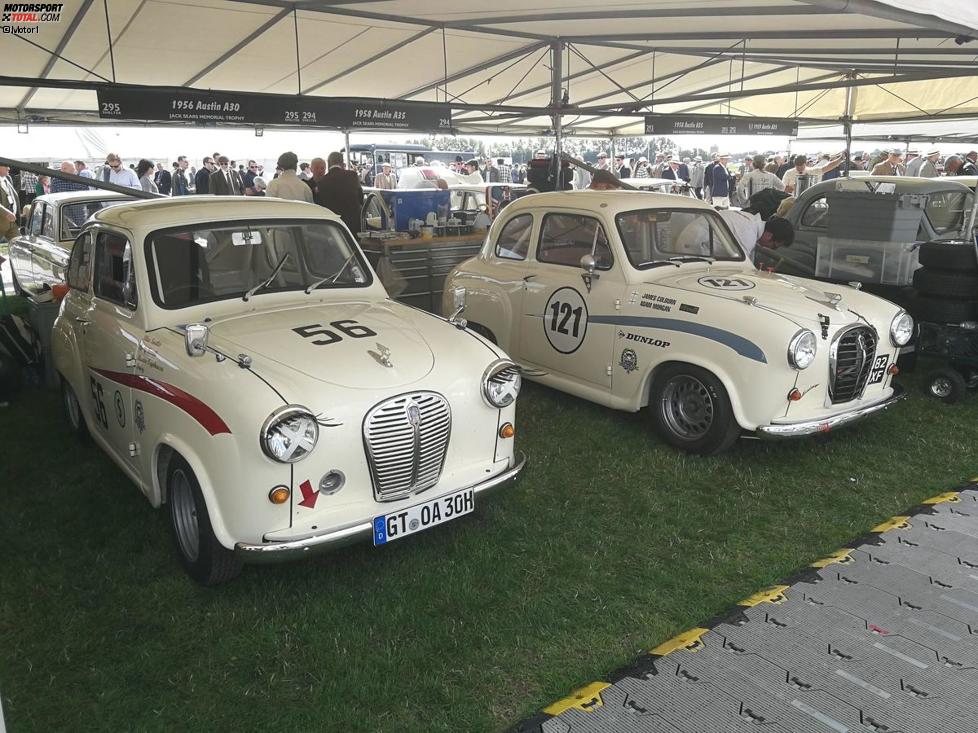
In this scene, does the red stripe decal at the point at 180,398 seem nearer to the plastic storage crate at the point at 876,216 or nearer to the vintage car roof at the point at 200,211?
the vintage car roof at the point at 200,211

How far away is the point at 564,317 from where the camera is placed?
6.05m

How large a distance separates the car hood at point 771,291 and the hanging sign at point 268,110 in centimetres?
705

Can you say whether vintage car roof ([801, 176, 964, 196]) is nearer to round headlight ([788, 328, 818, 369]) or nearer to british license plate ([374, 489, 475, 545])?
round headlight ([788, 328, 818, 369])

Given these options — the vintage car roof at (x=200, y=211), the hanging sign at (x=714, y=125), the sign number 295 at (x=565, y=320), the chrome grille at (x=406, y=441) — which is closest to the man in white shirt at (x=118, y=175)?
the hanging sign at (x=714, y=125)

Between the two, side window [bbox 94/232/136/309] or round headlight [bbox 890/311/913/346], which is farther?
round headlight [bbox 890/311/913/346]

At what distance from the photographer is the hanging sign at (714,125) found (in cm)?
1597

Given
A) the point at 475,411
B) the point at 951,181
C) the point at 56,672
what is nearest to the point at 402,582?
the point at 475,411

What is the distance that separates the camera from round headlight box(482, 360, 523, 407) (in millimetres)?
3893

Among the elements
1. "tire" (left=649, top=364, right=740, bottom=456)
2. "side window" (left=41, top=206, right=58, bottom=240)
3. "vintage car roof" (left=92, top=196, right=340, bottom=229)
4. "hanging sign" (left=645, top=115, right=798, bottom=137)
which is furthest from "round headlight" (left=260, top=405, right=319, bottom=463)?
"hanging sign" (left=645, top=115, right=798, bottom=137)

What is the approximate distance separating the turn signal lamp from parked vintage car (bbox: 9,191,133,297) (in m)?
6.41

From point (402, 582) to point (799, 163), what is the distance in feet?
51.6

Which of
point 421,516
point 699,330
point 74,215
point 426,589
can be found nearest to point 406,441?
point 421,516

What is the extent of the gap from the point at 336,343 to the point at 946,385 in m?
5.47

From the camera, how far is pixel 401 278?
8.85 meters
